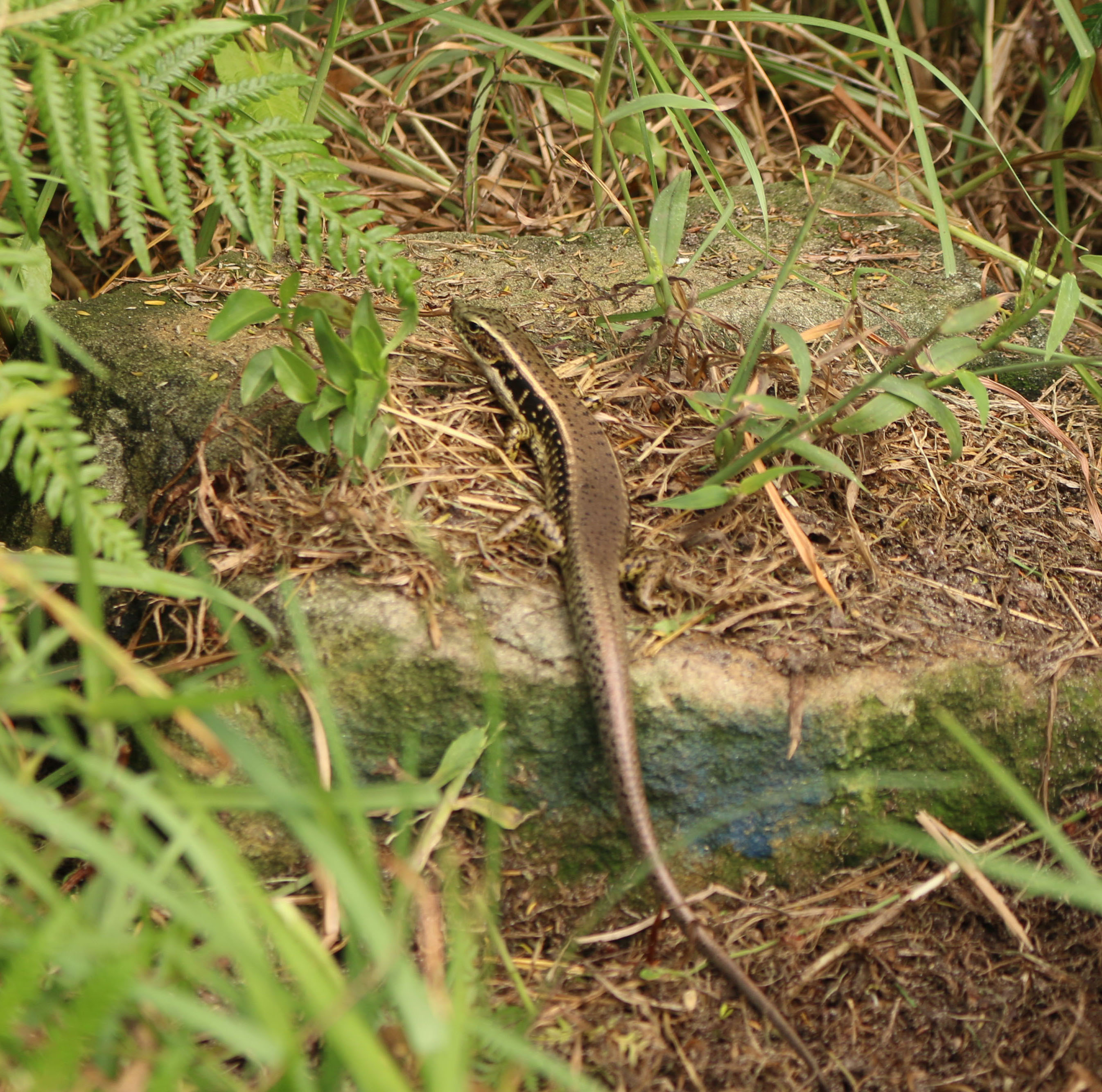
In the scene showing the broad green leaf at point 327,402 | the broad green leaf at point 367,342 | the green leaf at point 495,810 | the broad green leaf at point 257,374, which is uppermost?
the broad green leaf at point 367,342

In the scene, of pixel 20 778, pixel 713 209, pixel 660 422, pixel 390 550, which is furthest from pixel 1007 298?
pixel 20 778

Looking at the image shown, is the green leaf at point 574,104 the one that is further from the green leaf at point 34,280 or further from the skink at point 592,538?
the green leaf at point 34,280

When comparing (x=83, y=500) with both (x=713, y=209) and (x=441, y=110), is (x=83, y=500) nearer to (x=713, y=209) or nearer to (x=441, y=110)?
(x=713, y=209)

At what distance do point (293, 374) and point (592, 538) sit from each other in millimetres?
889

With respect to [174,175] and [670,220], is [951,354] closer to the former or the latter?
[670,220]

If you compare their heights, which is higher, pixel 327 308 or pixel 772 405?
pixel 327 308

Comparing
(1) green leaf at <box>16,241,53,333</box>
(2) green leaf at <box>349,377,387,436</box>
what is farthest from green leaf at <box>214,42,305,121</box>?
(2) green leaf at <box>349,377,387,436</box>

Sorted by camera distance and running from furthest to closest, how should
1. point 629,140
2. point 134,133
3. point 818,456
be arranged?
point 629,140 → point 818,456 → point 134,133

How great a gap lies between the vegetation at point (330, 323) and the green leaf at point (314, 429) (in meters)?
0.01

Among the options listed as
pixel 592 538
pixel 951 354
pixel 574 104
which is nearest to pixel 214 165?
pixel 592 538

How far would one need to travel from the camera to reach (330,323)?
255 cm

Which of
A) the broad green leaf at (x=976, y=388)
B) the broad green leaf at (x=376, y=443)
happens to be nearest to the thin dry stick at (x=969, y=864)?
the broad green leaf at (x=976, y=388)

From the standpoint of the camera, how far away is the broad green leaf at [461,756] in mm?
2438

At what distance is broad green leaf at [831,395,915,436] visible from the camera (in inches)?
108
